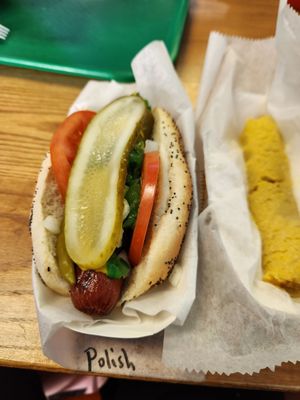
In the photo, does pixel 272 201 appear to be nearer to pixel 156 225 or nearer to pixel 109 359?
pixel 156 225

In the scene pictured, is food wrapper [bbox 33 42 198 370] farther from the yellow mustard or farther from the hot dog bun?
the yellow mustard

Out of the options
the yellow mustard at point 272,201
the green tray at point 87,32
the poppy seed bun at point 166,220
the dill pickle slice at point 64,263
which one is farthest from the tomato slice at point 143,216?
the green tray at point 87,32

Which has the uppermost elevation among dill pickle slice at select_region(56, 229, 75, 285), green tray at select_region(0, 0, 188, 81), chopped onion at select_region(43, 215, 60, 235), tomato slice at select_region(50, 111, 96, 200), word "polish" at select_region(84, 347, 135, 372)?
green tray at select_region(0, 0, 188, 81)

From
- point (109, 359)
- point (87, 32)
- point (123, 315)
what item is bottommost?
point (109, 359)

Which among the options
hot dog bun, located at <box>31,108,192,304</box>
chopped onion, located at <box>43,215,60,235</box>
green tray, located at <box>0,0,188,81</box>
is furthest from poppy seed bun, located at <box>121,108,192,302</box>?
green tray, located at <box>0,0,188,81</box>

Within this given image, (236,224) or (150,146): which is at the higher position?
(150,146)

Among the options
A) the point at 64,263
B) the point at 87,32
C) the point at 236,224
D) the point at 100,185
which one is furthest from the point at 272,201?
the point at 87,32
